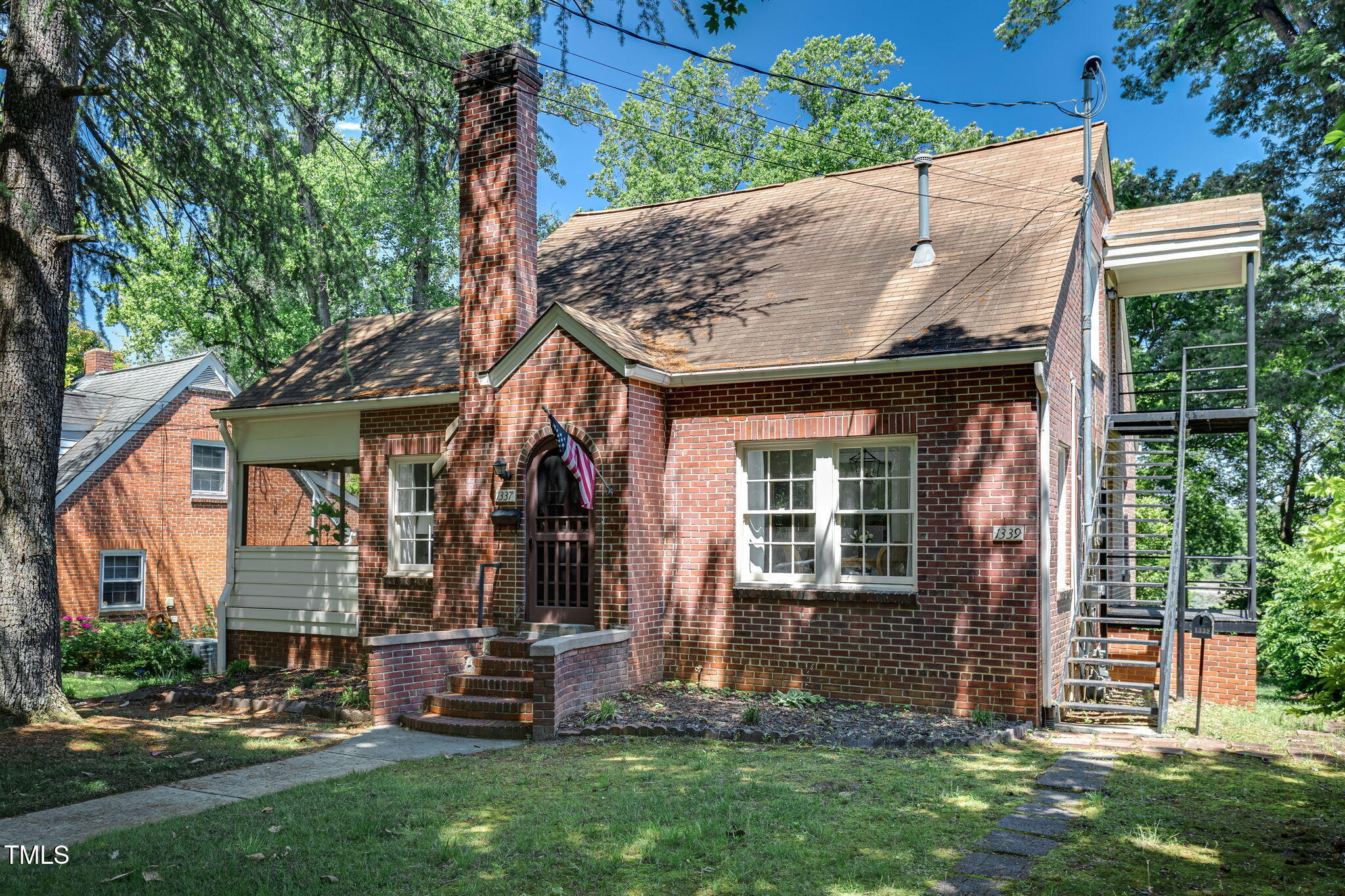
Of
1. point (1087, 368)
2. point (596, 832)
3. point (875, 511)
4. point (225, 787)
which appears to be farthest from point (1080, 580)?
point (225, 787)

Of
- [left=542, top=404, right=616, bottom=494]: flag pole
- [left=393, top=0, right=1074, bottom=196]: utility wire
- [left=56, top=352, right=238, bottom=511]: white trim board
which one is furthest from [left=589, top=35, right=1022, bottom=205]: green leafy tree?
[left=542, top=404, right=616, bottom=494]: flag pole

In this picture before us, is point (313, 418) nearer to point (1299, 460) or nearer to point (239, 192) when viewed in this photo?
point (239, 192)

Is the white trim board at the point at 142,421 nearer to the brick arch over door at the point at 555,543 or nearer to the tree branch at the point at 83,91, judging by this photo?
the tree branch at the point at 83,91

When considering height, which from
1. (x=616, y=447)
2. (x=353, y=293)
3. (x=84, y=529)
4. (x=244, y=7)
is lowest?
(x=84, y=529)

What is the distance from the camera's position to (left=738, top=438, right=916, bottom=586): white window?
10430 mm

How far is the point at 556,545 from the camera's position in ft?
37.1

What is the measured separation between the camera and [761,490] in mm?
11156

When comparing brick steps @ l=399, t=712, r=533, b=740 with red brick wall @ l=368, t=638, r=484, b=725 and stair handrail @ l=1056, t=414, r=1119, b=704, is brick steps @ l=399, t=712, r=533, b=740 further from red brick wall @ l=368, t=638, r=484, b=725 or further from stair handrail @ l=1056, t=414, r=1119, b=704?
stair handrail @ l=1056, t=414, r=1119, b=704

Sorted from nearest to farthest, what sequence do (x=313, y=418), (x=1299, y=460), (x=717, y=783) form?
(x=717, y=783) < (x=313, y=418) < (x=1299, y=460)

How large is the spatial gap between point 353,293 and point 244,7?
331 centimetres

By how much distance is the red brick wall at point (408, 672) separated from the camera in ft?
33.1

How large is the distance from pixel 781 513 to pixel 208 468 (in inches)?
714

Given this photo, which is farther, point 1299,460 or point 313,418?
point 1299,460

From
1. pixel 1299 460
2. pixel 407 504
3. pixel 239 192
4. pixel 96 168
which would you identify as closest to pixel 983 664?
pixel 407 504
